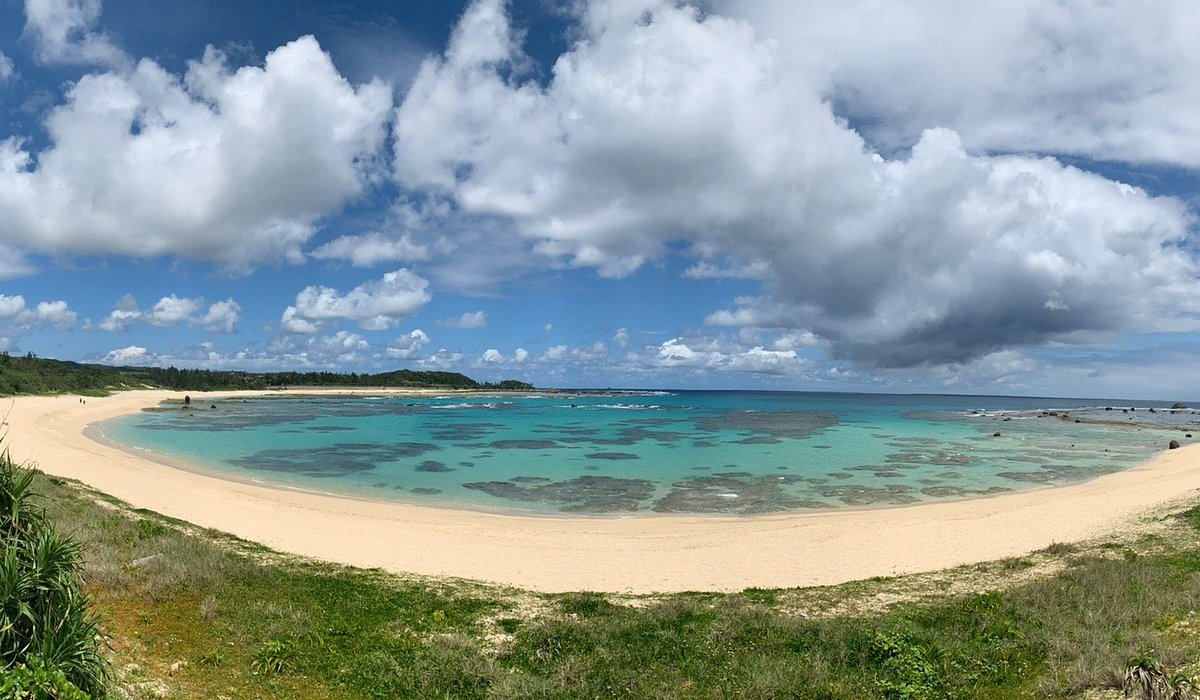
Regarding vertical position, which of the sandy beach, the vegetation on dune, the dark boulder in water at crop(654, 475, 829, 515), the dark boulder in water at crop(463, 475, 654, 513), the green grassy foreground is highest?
the vegetation on dune

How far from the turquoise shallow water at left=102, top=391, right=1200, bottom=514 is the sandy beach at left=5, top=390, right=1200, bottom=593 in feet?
12.1

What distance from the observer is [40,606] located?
716cm

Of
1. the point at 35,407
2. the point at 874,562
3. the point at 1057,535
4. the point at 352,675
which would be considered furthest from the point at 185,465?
the point at 35,407

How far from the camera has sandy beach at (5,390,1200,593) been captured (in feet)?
63.3

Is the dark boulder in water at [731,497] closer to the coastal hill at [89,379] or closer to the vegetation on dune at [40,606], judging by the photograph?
the vegetation on dune at [40,606]

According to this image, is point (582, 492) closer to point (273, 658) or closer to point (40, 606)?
point (273, 658)

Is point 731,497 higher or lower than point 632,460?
higher

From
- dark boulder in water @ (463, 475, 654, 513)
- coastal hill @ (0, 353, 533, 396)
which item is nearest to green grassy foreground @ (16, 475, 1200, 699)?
dark boulder in water @ (463, 475, 654, 513)

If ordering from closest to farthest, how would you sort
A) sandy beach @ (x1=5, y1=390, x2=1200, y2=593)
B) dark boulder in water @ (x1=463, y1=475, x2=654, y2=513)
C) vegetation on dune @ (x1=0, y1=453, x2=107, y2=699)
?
vegetation on dune @ (x1=0, y1=453, x2=107, y2=699), sandy beach @ (x1=5, y1=390, x2=1200, y2=593), dark boulder in water @ (x1=463, y1=475, x2=654, y2=513)

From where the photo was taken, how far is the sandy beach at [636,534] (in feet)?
63.3

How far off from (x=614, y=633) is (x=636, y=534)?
13608 millimetres

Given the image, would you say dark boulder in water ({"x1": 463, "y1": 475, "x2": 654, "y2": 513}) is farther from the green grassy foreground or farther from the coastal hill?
the coastal hill

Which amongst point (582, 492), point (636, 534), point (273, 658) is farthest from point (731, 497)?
point (273, 658)

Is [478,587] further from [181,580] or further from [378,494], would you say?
[378,494]
